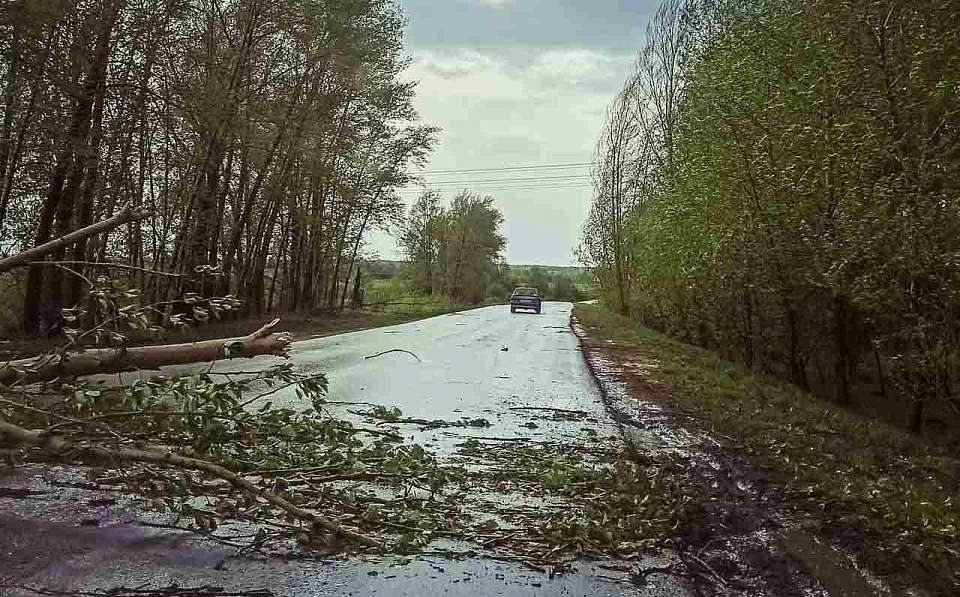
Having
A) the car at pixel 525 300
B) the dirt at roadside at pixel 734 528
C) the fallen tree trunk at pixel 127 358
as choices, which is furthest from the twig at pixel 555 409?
the car at pixel 525 300

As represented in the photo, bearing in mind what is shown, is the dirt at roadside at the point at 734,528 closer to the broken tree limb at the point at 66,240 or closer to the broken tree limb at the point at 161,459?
the broken tree limb at the point at 161,459

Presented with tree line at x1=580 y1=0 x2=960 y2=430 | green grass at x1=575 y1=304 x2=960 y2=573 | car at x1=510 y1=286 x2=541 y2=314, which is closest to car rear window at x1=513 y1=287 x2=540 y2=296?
car at x1=510 y1=286 x2=541 y2=314

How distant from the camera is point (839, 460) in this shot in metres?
6.87

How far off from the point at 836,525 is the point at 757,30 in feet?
31.7

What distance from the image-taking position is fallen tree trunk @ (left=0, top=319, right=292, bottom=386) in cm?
509

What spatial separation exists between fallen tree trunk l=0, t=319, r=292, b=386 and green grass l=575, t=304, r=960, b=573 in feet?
11.8

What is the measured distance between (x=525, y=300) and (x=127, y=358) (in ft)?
143

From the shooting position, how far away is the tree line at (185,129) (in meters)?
14.3

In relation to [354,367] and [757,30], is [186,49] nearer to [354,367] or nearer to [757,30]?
[354,367]

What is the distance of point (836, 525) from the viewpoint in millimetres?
4695

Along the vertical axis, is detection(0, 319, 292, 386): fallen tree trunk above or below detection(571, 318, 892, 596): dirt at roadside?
above

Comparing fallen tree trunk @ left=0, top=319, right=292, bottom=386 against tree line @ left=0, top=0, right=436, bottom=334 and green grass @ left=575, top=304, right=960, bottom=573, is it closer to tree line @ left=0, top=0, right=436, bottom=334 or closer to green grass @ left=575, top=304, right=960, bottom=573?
tree line @ left=0, top=0, right=436, bottom=334

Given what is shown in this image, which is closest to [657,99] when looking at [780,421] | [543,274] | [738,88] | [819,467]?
[738,88]

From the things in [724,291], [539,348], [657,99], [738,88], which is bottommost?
[539,348]
